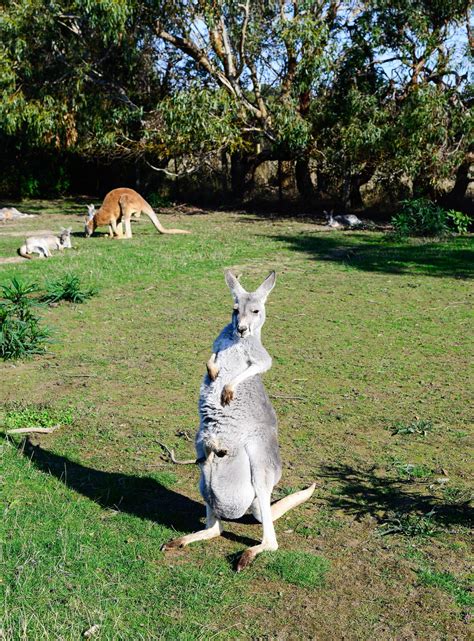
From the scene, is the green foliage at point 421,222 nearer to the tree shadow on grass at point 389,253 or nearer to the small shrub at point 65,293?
the tree shadow on grass at point 389,253

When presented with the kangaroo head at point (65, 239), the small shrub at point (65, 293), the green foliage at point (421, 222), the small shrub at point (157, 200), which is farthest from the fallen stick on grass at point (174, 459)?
the small shrub at point (157, 200)

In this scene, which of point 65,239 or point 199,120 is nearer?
point 65,239

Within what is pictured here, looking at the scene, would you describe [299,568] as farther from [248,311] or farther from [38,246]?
[38,246]

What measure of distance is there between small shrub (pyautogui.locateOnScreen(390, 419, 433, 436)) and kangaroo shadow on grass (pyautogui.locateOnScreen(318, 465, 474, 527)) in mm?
710

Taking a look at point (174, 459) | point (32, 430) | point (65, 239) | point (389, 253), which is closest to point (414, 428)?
point (174, 459)

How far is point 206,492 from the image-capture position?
3.89 meters

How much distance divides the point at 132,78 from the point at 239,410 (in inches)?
690

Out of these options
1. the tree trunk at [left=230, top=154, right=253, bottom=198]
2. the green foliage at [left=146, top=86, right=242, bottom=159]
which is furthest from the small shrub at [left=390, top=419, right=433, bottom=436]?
the tree trunk at [left=230, top=154, right=253, bottom=198]

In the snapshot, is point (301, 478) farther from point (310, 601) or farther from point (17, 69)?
point (17, 69)

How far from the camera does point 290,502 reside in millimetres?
4156

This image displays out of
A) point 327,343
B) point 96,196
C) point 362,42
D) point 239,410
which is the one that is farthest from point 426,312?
point 96,196

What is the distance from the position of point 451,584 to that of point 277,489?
1.35 metres

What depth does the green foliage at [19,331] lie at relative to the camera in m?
7.39

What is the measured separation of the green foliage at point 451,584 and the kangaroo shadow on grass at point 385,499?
56 centimetres
